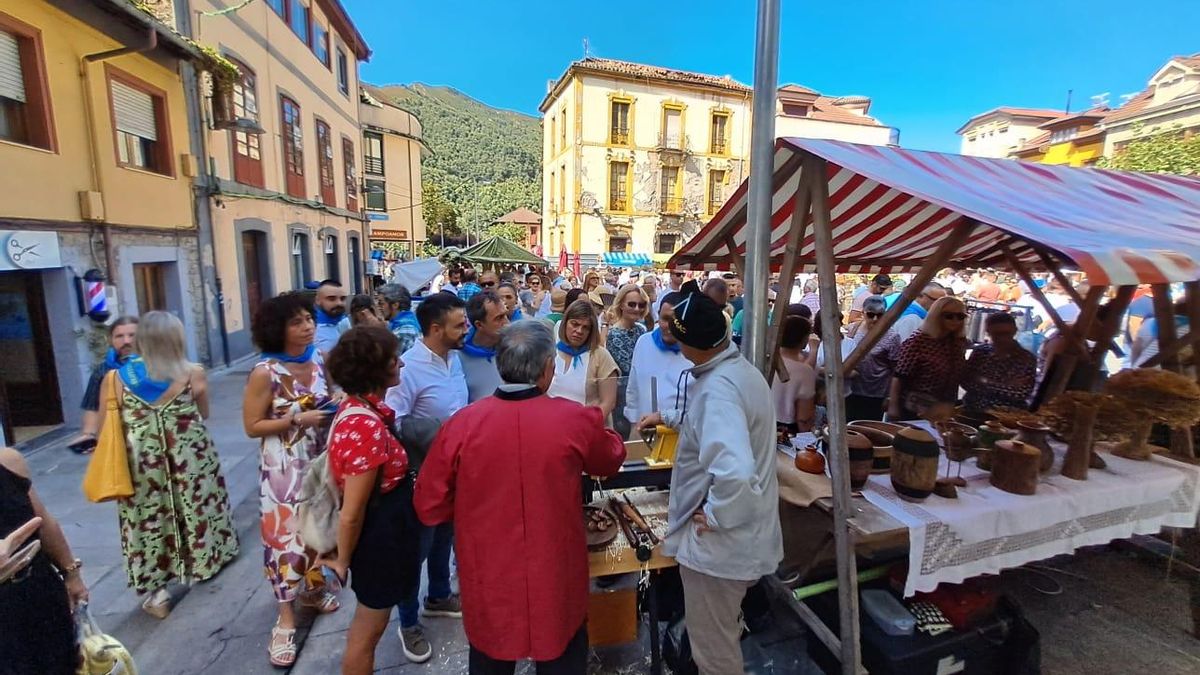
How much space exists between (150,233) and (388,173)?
1616 centimetres

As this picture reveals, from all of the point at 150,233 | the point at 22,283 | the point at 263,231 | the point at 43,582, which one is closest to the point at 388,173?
the point at 263,231

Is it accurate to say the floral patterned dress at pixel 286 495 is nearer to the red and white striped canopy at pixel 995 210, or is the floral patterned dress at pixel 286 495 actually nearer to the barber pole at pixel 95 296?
the red and white striped canopy at pixel 995 210

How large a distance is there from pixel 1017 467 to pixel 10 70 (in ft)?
30.6

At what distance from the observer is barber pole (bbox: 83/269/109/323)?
6074mm

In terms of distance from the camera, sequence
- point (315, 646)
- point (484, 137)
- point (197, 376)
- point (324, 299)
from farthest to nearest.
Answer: point (484, 137)
point (324, 299)
point (197, 376)
point (315, 646)

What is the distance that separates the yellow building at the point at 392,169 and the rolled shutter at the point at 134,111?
35.7 ft

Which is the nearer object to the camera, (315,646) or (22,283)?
(315,646)

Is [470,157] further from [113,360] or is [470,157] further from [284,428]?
[284,428]

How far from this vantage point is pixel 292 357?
264 centimetres

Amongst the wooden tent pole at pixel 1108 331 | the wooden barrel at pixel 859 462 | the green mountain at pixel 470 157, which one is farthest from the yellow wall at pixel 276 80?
the green mountain at pixel 470 157

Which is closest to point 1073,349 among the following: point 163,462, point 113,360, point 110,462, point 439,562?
point 439,562

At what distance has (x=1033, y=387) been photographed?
3.87 meters

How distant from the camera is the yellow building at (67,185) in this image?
541 cm

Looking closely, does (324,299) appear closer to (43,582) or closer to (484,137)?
(43,582)
